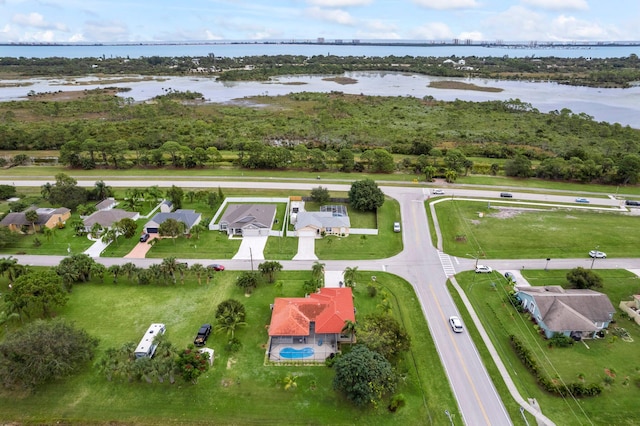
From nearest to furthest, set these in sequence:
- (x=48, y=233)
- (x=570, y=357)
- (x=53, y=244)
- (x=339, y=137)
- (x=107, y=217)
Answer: (x=570, y=357) < (x=48, y=233) < (x=53, y=244) < (x=107, y=217) < (x=339, y=137)

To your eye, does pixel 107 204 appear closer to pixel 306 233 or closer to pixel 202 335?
pixel 306 233

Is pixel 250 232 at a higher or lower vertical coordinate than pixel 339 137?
lower

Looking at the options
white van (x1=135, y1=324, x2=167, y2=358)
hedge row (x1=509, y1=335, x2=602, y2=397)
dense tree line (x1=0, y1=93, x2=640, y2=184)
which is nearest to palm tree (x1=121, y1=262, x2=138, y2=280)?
white van (x1=135, y1=324, x2=167, y2=358)

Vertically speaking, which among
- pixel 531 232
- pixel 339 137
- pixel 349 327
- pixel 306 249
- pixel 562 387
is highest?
pixel 339 137

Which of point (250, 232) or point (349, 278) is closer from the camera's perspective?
point (349, 278)

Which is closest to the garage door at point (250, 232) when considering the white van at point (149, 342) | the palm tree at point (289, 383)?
the white van at point (149, 342)

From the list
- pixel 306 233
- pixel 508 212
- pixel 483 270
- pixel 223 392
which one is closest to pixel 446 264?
pixel 483 270

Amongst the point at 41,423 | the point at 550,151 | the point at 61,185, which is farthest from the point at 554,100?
the point at 41,423
